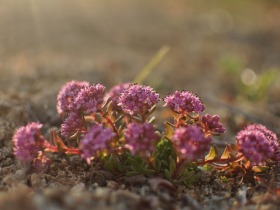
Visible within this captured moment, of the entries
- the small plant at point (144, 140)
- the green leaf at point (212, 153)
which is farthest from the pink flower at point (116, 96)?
the green leaf at point (212, 153)

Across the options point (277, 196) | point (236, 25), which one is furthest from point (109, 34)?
point (277, 196)

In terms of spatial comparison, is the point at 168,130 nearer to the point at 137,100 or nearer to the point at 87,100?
the point at 137,100

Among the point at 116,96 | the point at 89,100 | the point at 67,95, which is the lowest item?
the point at 89,100

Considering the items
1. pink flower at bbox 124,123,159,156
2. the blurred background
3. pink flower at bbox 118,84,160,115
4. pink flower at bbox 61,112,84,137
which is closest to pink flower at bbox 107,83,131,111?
pink flower at bbox 118,84,160,115

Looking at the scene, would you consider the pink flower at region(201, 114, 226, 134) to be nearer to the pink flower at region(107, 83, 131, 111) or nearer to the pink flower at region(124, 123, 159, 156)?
the pink flower at region(124, 123, 159, 156)

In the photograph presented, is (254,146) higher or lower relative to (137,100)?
lower

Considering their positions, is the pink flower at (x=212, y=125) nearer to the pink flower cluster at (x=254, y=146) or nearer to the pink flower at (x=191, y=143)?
the pink flower cluster at (x=254, y=146)

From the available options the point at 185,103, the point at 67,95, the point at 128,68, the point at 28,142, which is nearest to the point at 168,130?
the point at 185,103
